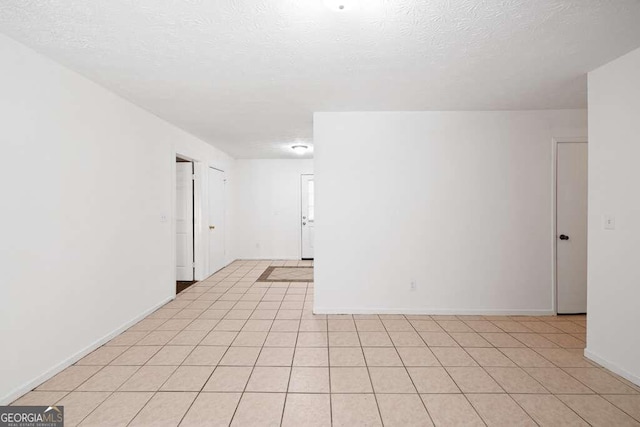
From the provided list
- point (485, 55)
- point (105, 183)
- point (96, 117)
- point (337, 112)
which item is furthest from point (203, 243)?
point (485, 55)

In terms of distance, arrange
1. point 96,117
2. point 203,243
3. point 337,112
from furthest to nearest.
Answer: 1. point 203,243
2. point 337,112
3. point 96,117

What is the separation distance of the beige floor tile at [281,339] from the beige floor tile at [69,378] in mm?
1395

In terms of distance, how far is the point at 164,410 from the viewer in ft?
6.32

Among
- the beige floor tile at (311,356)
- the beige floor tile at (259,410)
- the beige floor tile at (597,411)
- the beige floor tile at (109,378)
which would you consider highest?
the beige floor tile at (109,378)

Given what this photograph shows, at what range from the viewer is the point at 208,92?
2941 mm

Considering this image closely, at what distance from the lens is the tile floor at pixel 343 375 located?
1.89m

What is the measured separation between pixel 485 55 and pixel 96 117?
3372 millimetres

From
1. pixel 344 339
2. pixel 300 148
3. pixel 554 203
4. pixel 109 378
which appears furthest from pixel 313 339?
pixel 300 148

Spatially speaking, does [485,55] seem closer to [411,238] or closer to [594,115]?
[594,115]

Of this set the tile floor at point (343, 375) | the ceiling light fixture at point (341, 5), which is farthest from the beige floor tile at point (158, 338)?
the ceiling light fixture at point (341, 5)

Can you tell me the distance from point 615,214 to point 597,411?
145 cm

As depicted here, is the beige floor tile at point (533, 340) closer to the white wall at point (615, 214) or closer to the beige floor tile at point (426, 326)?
the white wall at point (615, 214)

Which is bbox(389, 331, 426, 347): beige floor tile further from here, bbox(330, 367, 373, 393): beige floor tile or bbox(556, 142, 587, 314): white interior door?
bbox(556, 142, 587, 314): white interior door

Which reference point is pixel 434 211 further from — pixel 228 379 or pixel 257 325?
pixel 228 379
